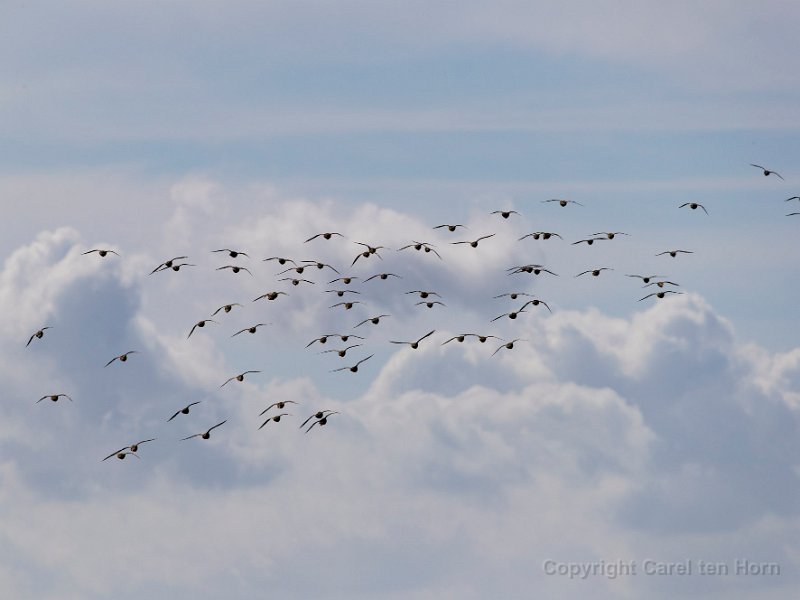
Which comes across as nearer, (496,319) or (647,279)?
(496,319)

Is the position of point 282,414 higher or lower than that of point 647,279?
lower

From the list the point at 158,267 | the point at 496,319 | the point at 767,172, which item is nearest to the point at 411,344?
the point at 496,319

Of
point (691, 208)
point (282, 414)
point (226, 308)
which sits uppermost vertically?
point (691, 208)

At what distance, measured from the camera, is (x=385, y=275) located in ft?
501

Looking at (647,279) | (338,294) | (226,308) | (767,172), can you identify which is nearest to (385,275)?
(338,294)

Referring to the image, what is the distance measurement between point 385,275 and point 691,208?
33907mm

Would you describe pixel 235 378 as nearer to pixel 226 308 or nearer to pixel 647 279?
pixel 226 308

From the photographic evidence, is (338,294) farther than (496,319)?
Yes

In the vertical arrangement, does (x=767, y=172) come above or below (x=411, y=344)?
above

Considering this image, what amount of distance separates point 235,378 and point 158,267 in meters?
14.4

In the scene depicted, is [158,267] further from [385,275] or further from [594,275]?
[594,275]

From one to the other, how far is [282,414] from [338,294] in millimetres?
14567

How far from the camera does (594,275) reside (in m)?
145

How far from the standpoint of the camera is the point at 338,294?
149 metres
